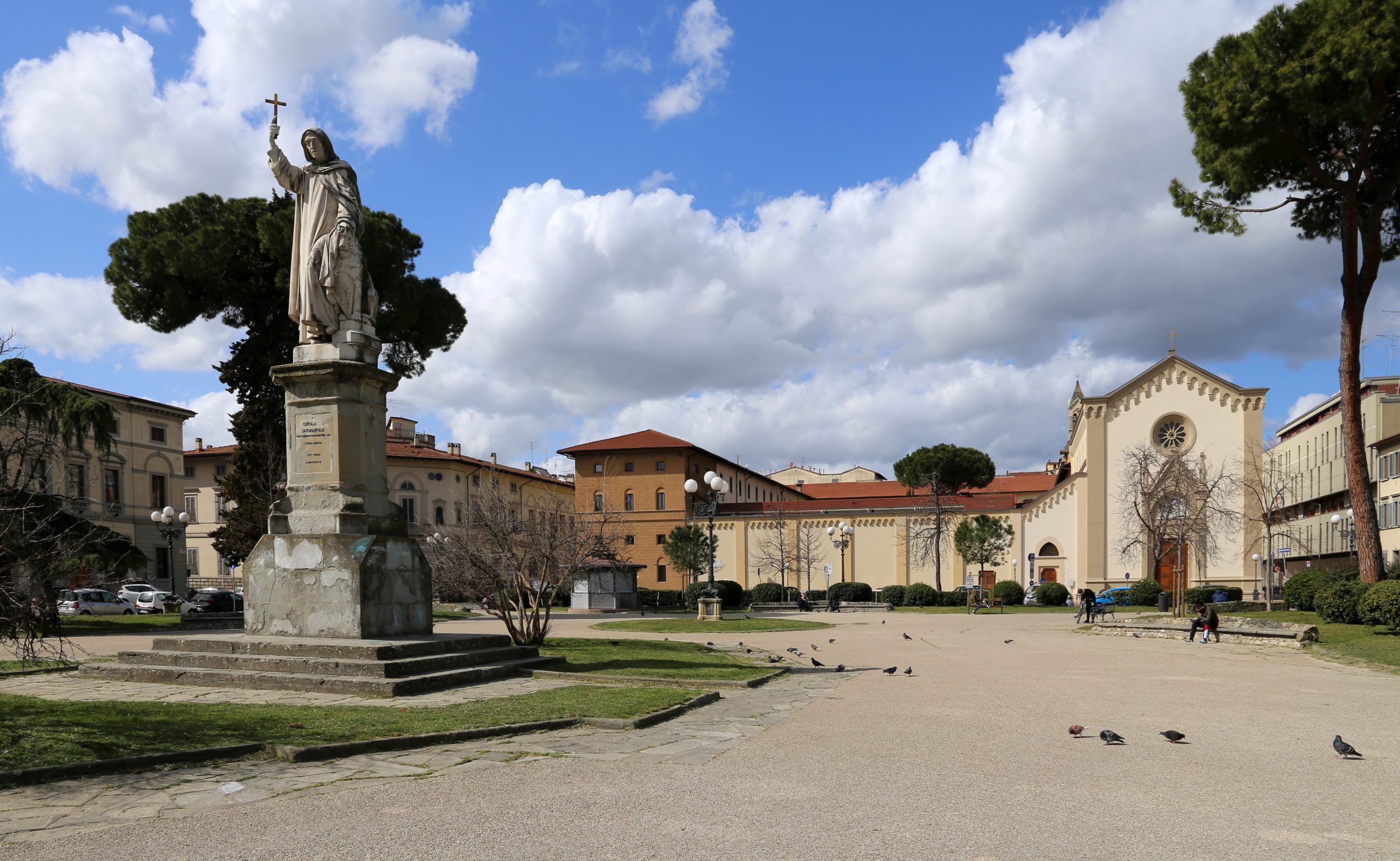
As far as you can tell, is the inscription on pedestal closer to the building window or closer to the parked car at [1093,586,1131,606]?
the parked car at [1093,586,1131,606]

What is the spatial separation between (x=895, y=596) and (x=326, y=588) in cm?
3565

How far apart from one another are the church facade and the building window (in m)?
25.2

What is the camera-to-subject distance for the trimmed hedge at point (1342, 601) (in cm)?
2138

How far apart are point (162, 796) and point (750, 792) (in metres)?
3.46

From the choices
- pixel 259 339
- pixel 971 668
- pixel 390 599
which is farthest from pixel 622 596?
pixel 390 599

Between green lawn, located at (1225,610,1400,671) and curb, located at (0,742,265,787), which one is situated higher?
curb, located at (0,742,265,787)

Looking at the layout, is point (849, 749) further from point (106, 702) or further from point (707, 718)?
point (106, 702)

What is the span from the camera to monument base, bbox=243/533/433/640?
10.4 metres

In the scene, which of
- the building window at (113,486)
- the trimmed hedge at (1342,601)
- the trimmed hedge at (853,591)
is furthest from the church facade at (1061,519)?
the building window at (113,486)

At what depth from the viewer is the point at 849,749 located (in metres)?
7.17

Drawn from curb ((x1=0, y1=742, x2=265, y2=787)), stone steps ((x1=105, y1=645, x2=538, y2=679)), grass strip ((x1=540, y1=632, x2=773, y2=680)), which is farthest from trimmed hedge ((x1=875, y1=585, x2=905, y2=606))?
curb ((x1=0, y1=742, x2=265, y2=787))

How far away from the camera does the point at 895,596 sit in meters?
42.9

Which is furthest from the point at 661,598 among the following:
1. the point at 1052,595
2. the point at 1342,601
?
the point at 1342,601

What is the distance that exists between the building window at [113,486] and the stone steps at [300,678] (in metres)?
41.7
